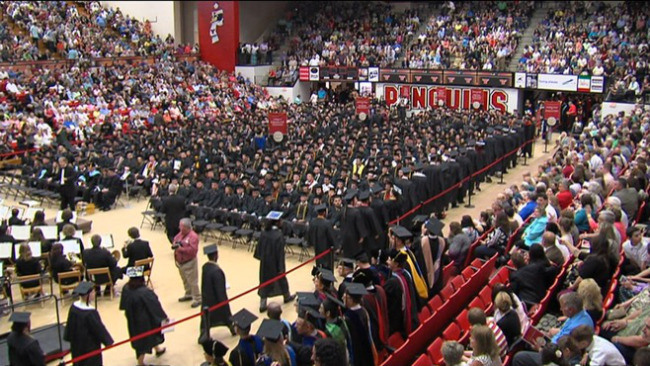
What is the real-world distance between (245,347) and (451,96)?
2745 centimetres

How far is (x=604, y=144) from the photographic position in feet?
53.0

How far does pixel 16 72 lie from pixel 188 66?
1017cm

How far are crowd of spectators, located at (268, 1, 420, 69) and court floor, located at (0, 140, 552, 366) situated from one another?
2086 cm

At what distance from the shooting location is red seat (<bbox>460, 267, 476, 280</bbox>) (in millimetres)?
8961

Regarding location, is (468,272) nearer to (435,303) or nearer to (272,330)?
(435,303)

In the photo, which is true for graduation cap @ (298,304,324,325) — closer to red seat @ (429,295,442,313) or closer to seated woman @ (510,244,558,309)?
red seat @ (429,295,442,313)

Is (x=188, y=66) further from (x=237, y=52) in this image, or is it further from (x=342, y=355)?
(x=342, y=355)

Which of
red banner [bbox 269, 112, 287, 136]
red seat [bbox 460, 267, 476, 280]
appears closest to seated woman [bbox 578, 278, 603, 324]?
red seat [bbox 460, 267, 476, 280]

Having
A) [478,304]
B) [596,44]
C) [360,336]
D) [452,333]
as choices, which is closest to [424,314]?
[478,304]

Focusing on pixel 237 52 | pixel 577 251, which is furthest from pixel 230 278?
pixel 237 52

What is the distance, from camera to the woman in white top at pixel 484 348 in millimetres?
5344

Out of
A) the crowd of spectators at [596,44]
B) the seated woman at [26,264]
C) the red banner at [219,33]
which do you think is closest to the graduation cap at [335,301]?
the seated woman at [26,264]

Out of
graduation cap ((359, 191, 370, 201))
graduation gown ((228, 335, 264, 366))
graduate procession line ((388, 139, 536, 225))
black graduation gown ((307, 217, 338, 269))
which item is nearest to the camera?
graduation gown ((228, 335, 264, 366))

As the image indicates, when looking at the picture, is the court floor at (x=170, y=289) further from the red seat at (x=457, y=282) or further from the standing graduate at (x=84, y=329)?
the red seat at (x=457, y=282)
